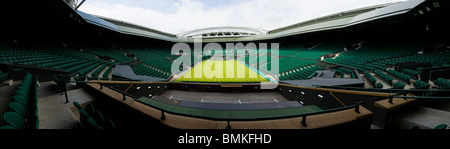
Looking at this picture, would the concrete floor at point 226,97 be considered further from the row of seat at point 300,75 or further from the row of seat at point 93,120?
the row of seat at point 93,120

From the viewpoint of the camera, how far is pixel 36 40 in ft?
44.2

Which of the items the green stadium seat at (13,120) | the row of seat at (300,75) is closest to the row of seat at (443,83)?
the row of seat at (300,75)

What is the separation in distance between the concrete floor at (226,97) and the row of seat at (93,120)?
198 inches

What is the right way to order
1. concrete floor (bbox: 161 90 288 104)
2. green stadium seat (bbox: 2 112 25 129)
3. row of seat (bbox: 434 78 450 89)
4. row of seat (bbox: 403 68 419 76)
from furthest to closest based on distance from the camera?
concrete floor (bbox: 161 90 288 104) → row of seat (bbox: 403 68 419 76) → row of seat (bbox: 434 78 450 89) → green stadium seat (bbox: 2 112 25 129)

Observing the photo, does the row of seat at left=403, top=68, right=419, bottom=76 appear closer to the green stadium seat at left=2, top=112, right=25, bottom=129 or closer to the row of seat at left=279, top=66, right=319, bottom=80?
the row of seat at left=279, top=66, right=319, bottom=80

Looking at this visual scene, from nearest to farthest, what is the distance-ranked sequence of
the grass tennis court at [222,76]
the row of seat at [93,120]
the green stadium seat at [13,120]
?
1. the green stadium seat at [13,120]
2. the row of seat at [93,120]
3. the grass tennis court at [222,76]

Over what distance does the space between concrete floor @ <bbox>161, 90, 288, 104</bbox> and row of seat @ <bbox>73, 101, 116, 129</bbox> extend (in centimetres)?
504

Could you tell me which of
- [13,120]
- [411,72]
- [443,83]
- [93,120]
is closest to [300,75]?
[411,72]

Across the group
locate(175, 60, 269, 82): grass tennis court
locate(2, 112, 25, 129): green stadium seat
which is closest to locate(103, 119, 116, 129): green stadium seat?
locate(2, 112, 25, 129): green stadium seat

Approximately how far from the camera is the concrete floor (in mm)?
7504

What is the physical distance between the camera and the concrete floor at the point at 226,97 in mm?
7504
